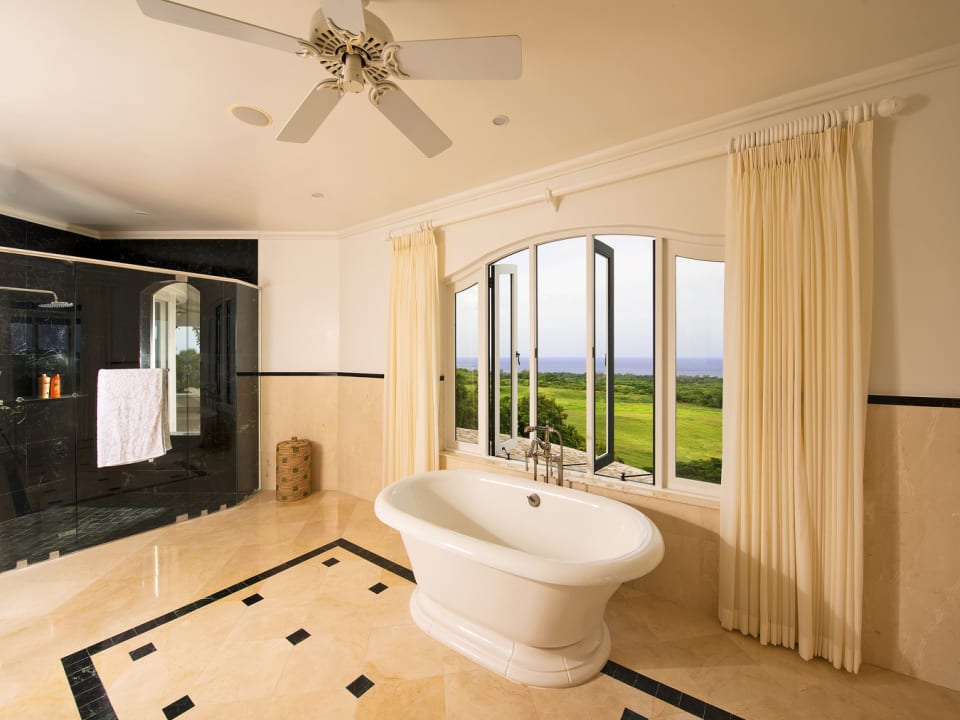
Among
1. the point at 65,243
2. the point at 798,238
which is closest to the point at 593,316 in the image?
the point at 798,238

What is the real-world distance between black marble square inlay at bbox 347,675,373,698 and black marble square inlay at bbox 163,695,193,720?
2.02 ft

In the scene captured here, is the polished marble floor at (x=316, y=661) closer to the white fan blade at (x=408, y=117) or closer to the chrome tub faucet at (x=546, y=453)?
the chrome tub faucet at (x=546, y=453)

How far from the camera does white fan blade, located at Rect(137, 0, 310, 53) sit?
3.51 ft

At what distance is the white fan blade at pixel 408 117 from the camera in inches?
56.3

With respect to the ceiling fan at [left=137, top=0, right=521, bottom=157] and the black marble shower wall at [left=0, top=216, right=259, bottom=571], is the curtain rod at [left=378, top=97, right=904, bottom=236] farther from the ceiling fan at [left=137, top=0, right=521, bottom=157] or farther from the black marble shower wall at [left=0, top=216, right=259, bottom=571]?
the black marble shower wall at [left=0, top=216, right=259, bottom=571]

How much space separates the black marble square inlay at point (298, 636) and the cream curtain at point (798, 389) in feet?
6.92

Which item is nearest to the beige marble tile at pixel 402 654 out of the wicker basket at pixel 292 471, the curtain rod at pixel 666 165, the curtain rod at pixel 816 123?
the wicker basket at pixel 292 471

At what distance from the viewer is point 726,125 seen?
→ 2.10m

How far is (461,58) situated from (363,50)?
0.33 metres

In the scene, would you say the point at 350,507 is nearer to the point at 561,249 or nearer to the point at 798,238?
the point at 561,249

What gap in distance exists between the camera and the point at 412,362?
130 inches

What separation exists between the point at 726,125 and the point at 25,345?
4.40 metres

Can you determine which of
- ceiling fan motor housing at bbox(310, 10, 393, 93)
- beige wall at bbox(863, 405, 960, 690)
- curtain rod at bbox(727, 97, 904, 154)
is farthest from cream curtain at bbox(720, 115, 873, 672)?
ceiling fan motor housing at bbox(310, 10, 393, 93)

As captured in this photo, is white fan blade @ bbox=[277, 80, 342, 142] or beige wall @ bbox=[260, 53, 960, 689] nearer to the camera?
white fan blade @ bbox=[277, 80, 342, 142]
